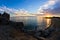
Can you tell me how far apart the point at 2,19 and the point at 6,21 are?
3.40ft

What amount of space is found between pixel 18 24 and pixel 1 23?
12.7 feet

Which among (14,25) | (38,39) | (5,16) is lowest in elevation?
(38,39)

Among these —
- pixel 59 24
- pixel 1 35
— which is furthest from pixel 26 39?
pixel 59 24

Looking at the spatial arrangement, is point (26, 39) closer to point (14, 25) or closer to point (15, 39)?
point (15, 39)

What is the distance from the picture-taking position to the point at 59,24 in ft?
89.4

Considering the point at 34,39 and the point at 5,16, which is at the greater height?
the point at 5,16

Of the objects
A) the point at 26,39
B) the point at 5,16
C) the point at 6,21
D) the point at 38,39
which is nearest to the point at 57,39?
the point at 38,39

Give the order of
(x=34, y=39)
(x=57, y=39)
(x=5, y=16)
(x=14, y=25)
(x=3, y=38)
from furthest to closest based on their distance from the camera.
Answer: (x=5, y=16)
(x=14, y=25)
(x=34, y=39)
(x=57, y=39)
(x=3, y=38)

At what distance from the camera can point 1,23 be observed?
25.7m

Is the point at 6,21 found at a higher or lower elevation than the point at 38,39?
higher

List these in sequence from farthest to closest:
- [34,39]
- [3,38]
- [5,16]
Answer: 1. [5,16]
2. [34,39]
3. [3,38]

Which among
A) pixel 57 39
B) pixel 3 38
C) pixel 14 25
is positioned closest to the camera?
pixel 3 38

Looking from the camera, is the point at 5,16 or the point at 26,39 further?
the point at 5,16

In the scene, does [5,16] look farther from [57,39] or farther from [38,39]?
[57,39]
